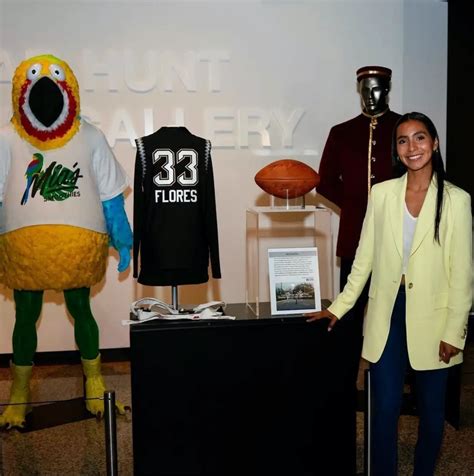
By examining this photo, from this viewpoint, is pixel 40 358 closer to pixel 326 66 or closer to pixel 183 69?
pixel 183 69

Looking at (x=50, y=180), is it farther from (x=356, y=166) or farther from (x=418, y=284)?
(x=418, y=284)

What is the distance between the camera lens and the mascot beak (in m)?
3.29

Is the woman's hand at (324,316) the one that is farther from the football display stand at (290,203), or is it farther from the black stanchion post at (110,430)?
the black stanchion post at (110,430)

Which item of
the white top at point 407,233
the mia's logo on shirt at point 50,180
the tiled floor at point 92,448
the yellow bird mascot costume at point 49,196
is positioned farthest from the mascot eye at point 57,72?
the white top at point 407,233

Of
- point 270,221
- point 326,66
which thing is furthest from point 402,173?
point 326,66

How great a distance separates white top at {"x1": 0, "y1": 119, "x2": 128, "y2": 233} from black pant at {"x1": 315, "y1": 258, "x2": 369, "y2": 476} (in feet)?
4.34

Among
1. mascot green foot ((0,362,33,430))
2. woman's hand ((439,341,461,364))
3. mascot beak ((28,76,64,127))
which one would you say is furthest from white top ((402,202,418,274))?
mascot green foot ((0,362,33,430))

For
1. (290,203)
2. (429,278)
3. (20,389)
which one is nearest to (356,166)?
(290,203)

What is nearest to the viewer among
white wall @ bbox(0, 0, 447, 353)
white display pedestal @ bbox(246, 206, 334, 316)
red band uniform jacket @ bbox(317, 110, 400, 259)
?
white display pedestal @ bbox(246, 206, 334, 316)

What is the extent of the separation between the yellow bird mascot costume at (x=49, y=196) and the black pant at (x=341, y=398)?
117cm

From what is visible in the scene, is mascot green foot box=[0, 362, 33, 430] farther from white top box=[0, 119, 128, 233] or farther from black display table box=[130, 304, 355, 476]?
black display table box=[130, 304, 355, 476]

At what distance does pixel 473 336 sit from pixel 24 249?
2047mm

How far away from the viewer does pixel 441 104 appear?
482 centimetres

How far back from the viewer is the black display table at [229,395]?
2.71 meters
